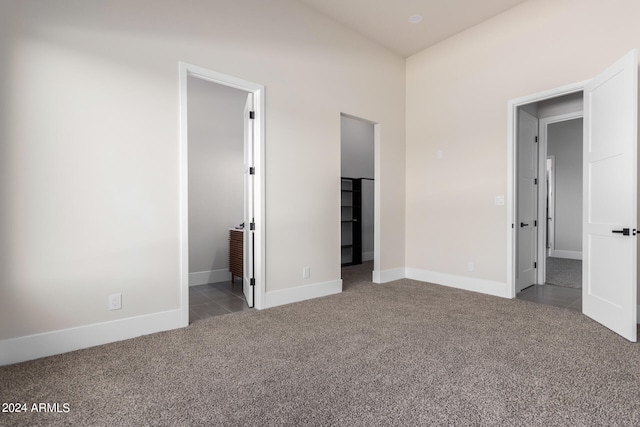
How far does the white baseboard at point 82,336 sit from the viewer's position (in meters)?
2.24

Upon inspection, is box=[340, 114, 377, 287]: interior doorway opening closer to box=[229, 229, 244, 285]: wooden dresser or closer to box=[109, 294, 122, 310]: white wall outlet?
box=[229, 229, 244, 285]: wooden dresser

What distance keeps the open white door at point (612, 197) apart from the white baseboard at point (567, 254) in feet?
15.1

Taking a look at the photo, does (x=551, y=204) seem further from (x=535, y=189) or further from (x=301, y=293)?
(x=301, y=293)

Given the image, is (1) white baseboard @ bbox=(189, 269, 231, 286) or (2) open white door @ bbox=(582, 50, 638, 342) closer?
(2) open white door @ bbox=(582, 50, 638, 342)

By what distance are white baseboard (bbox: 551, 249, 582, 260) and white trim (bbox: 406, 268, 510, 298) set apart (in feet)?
13.9

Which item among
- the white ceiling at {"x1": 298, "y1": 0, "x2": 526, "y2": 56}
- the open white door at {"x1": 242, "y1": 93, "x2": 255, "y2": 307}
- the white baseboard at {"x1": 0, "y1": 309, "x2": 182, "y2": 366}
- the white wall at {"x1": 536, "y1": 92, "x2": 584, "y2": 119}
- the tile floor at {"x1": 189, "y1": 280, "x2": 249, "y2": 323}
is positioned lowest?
the tile floor at {"x1": 189, "y1": 280, "x2": 249, "y2": 323}

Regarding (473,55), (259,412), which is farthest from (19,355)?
(473,55)

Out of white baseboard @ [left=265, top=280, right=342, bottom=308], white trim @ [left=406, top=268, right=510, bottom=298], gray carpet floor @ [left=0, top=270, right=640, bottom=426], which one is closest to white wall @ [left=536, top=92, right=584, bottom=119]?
white trim @ [left=406, top=268, right=510, bottom=298]

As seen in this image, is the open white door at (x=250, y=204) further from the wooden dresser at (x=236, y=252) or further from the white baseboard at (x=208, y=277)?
the white baseboard at (x=208, y=277)

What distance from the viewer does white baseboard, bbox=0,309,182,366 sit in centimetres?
224

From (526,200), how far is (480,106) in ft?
4.59

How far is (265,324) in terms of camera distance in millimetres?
2986

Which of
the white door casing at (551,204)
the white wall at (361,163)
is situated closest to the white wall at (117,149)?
the white wall at (361,163)

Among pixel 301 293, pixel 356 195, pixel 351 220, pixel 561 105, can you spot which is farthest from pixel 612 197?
pixel 356 195
